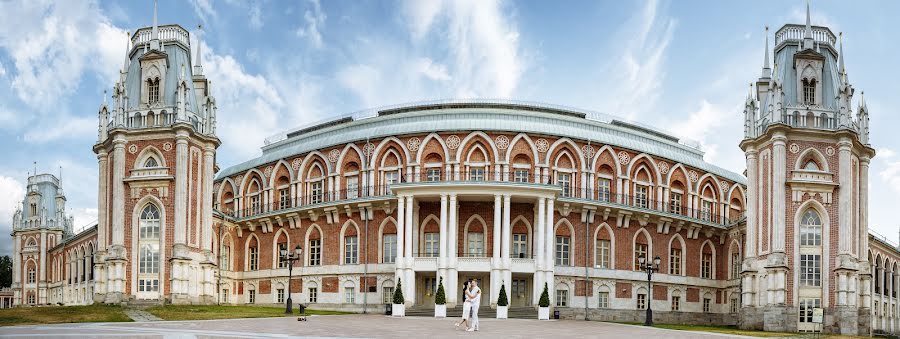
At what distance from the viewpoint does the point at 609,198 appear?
60688 mm

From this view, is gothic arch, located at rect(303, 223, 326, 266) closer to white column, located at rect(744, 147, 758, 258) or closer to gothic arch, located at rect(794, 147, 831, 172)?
white column, located at rect(744, 147, 758, 258)

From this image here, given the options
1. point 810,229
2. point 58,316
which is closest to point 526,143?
point 810,229

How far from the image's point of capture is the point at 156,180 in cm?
5325

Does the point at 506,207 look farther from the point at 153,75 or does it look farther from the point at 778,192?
the point at 153,75

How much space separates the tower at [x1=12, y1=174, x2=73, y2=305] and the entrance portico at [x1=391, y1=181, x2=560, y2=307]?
56.1 m

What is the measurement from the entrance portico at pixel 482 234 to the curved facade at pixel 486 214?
0.27 feet

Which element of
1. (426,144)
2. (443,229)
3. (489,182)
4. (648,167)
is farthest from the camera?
(648,167)

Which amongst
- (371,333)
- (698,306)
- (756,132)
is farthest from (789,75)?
(371,333)

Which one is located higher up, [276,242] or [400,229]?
[400,229]

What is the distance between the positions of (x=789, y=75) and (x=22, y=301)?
3176 inches

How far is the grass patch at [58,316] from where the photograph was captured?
3675 cm

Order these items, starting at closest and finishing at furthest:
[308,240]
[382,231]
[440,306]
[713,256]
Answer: [440,306], [382,231], [308,240], [713,256]

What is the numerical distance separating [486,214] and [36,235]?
61816 mm

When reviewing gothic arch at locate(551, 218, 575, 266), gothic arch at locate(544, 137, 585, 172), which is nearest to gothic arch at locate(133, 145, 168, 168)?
gothic arch at locate(544, 137, 585, 172)
